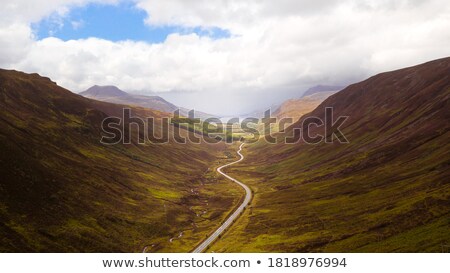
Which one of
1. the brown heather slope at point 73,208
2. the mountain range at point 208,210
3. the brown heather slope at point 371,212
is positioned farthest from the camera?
the brown heather slope at point 73,208

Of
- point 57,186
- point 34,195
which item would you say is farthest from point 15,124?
point 34,195

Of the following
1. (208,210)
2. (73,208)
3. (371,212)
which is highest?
(73,208)

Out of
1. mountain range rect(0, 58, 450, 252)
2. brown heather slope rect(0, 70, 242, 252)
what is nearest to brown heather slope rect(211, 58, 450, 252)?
mountain range rect(0, 58, 450, 252)

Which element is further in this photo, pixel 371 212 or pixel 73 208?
pixel 73 208

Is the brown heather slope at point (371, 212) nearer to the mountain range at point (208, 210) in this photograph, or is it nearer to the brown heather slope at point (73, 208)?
the mountain range at point (208, 210)

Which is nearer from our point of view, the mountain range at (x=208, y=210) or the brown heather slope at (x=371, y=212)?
the brown heather slope at (x=371, y=212)

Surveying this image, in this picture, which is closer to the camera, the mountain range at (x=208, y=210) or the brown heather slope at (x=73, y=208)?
the mountain range at (x=208, y=210)

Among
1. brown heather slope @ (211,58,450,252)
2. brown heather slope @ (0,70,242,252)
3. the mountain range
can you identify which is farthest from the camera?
brown heather slope @ (0,70,242,252)

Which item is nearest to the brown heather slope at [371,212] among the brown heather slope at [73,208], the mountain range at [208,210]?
Answer: the mountain range at [208,210]

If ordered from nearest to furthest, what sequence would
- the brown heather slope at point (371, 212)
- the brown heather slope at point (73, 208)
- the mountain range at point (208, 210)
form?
the brown heather slope at point (371, 212)
the mountain range at point (208, 210)
the brown heather slope at point (73, 208)

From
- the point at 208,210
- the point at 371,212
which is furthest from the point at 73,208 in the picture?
the point at 371,212

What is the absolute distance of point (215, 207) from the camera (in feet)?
631

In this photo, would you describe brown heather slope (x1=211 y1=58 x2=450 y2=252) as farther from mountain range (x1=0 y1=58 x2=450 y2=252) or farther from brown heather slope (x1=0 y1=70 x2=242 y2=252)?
brown heather slope (x1=0 y1=70 x2=242 y2=252)

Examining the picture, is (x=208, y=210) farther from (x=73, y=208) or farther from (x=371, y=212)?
(x=371, y=212)
